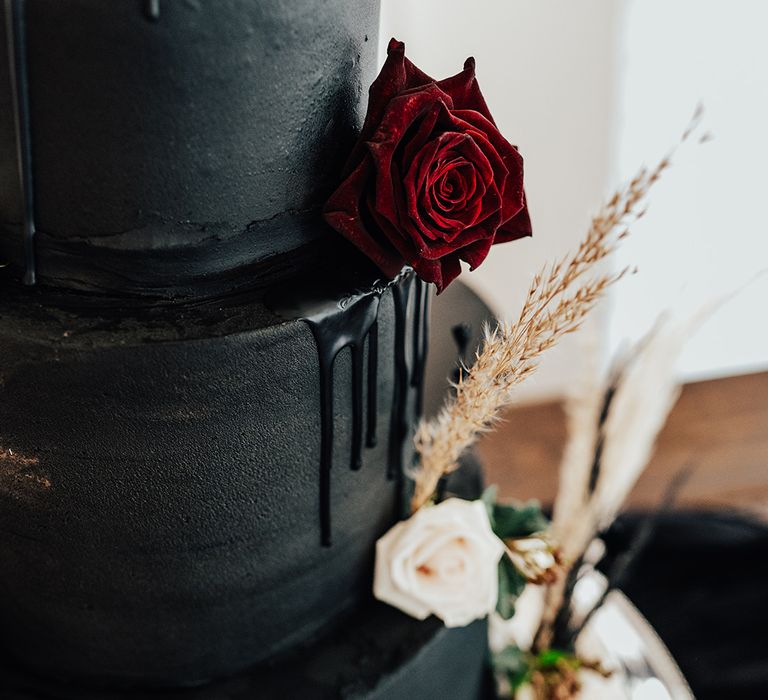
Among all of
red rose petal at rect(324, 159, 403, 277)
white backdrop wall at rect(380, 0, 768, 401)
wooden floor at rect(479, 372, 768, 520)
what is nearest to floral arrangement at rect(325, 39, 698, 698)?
red rose petal at rect(324, 159, 403, 277)

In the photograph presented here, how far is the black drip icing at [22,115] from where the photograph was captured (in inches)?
25.1

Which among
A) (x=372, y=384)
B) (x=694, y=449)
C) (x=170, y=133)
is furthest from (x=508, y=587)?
(x=694, y=449)

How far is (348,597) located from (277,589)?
0.45 feet

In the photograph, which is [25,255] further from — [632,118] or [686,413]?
[686,413]

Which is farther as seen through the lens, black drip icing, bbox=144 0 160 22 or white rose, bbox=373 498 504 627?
white rose, bbox=373 498 504 627

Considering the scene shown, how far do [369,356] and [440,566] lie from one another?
11.6 inches

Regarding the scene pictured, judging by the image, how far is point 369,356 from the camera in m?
0.84

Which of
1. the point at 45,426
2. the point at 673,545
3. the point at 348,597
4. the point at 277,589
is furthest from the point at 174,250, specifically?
the point at 673,545

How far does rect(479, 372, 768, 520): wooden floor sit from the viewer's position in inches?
94.0

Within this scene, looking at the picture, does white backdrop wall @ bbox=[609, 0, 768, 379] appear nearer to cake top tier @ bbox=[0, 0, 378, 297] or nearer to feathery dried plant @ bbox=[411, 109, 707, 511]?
feathery dried plant @ bbox=[411, 109, 707, 511]

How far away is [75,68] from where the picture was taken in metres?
0.65

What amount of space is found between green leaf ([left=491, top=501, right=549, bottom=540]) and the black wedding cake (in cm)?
21

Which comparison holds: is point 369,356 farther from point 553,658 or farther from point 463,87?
point 553,658

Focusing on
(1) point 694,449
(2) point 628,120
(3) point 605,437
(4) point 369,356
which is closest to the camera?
(4) point 369,356
